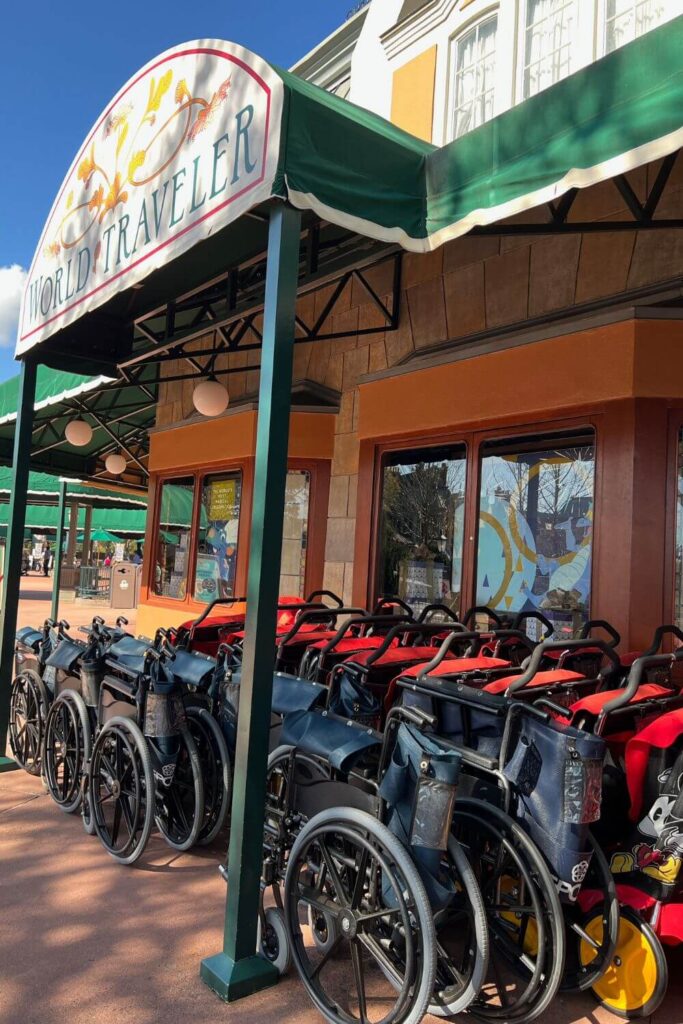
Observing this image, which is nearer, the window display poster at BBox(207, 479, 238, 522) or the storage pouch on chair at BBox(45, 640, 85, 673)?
the storage pouch on chair at BBox(45, 640, 85, 673)

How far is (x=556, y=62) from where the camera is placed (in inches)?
252

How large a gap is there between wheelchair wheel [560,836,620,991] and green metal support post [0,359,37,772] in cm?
410

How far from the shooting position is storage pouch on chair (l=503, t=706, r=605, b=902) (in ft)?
7.64

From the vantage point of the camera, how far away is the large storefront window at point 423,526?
20.0ft

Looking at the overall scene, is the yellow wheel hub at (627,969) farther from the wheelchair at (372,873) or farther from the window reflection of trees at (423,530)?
the window reflection of trees at (423,530)

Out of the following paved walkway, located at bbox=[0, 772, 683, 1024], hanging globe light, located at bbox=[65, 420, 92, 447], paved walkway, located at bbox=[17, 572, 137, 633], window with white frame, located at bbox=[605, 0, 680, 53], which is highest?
window with white frame, located at bbox=[605, 0, 680, 53]

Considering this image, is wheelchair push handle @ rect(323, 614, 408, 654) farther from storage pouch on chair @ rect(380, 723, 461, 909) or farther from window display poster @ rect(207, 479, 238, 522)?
window display poster @ rect(207, 479, 238, 522)

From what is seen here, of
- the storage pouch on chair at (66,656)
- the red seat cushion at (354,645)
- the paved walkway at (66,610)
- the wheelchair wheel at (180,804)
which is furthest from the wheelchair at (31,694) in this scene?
the paved walkway at (66,610)

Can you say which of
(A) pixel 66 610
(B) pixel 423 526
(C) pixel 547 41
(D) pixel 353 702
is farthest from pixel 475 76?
(A) pixel 66 610

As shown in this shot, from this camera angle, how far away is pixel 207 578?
30.2 ft

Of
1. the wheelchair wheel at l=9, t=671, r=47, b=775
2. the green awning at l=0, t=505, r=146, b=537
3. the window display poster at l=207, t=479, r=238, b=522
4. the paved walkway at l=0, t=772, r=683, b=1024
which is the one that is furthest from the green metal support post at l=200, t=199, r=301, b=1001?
the green awning at l=0, t=505, r=146, b=537

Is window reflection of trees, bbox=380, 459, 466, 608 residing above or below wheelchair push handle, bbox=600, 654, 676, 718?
above

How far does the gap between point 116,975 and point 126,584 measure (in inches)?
619

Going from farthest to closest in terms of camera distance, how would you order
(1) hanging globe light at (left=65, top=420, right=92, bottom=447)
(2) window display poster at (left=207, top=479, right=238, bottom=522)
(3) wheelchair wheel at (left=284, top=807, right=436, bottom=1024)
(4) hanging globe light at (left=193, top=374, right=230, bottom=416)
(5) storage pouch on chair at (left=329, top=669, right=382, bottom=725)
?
(1) hanging globe light at (left=65, top=420, right=92, bottom=447) → (2) window display poster at (left=207, top=479, right=238, bottom=522) → (4) hanging globe light at (left=193, top=374, right=230, bottom=416) → (5) storage pouch on chair at (left=329, top=669, right=382, bottom=725) → (3) wheelchair wheel at (left=284, top=807, right=436, bottom=1024)
